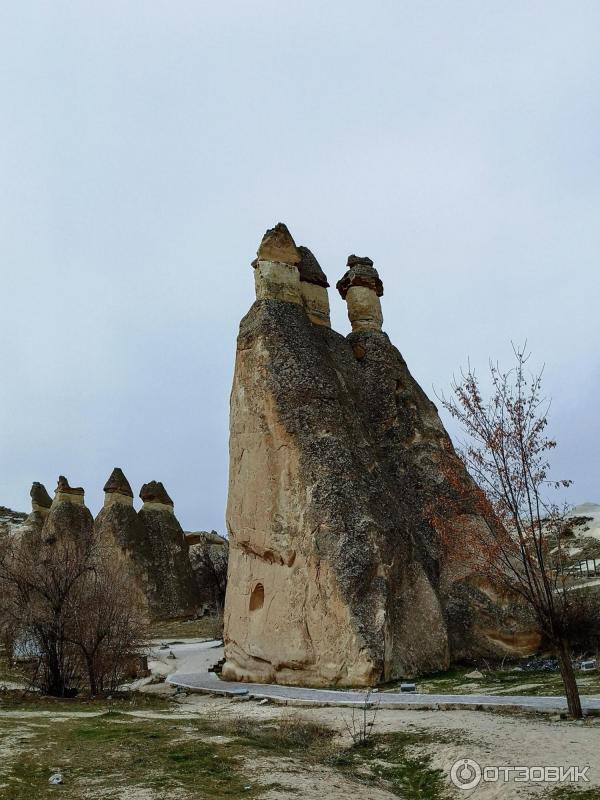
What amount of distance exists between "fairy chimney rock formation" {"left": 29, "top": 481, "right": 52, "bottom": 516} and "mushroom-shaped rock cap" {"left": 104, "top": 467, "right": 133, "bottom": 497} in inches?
390

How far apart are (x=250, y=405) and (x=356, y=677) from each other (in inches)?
257

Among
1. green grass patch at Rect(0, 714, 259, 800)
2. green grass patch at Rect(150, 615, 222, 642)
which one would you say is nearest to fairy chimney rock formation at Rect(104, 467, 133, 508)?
green grass patch at Rect(150, 615, 222, 642)

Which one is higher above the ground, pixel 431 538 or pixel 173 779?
pixel 431 538

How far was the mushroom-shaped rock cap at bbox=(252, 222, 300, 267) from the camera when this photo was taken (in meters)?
18.7

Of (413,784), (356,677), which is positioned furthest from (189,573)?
(413,784)

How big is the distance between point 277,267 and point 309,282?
1483 mm

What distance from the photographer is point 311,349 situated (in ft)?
57.5

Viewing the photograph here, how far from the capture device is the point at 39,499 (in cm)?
4266

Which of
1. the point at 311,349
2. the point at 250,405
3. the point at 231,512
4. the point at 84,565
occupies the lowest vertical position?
the point at 84,565

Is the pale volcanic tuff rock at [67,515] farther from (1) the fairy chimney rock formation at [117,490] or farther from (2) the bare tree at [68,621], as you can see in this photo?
(2) the bare tree at [68,621]

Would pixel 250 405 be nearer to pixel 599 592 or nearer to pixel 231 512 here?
pixel 231 512

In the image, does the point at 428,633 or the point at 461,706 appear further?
the point at 428,633

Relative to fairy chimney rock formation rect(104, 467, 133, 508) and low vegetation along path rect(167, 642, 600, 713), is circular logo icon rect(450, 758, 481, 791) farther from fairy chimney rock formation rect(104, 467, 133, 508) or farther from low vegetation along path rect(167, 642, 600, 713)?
fairy chimney rock formation rect(104, 467, 133, 508)

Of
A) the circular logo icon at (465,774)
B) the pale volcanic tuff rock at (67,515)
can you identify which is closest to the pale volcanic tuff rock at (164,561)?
the pale volcanic tuff rock at (67,515)
